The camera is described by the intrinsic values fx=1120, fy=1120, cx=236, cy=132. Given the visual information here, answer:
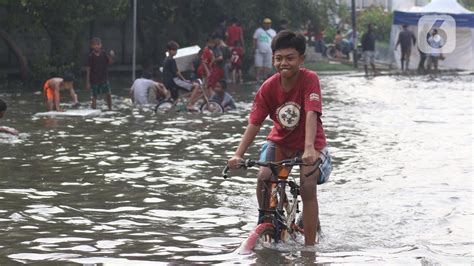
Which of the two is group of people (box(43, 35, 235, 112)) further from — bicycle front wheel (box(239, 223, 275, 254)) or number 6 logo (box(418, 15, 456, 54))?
number 6 logo (box(418, 15, 456, 54))

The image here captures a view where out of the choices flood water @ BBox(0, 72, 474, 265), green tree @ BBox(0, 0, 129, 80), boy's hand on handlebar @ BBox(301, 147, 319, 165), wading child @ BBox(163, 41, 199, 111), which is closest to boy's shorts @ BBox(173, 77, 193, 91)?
wading child @ BBox(163, 41, 199, 111)

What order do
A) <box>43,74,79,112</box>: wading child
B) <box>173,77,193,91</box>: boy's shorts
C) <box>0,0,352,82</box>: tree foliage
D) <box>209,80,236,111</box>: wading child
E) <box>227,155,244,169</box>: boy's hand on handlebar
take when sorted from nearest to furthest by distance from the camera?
1. <box>227,155,244,169</box>: boy's hand on handlebar
2. <box>43,74,79,112</box>: wading child
3. <box>173,77,193,91</box>: boy's shorts
4. <box>209,80,236,111</box>: wading child
5. <box>0,0,352,82</box>: tree foliage

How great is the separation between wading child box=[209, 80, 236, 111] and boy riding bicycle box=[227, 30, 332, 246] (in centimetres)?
1380

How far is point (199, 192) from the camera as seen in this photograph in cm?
1155

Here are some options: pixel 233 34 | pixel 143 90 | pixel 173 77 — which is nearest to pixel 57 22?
pixel 233 34

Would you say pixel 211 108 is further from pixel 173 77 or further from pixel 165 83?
pixel 165 83

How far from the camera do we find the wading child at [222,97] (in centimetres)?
2202

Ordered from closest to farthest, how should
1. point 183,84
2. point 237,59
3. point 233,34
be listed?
point 183,84 → point 237,59 → point 233,34

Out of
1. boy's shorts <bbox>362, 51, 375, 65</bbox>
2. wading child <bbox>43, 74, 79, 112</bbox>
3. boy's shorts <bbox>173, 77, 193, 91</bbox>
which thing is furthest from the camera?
boy's shorts <bbox>362, 51, 375, 65</bbox>

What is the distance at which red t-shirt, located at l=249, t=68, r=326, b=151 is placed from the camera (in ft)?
26.2

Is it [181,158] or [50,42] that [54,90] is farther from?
[50,42]

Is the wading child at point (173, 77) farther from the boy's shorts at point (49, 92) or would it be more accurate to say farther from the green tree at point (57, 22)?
the green tree at point (57, 22)

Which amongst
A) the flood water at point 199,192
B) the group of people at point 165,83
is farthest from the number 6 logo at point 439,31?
the flood water at point 199,192

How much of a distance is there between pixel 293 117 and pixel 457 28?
35041 millimetres
